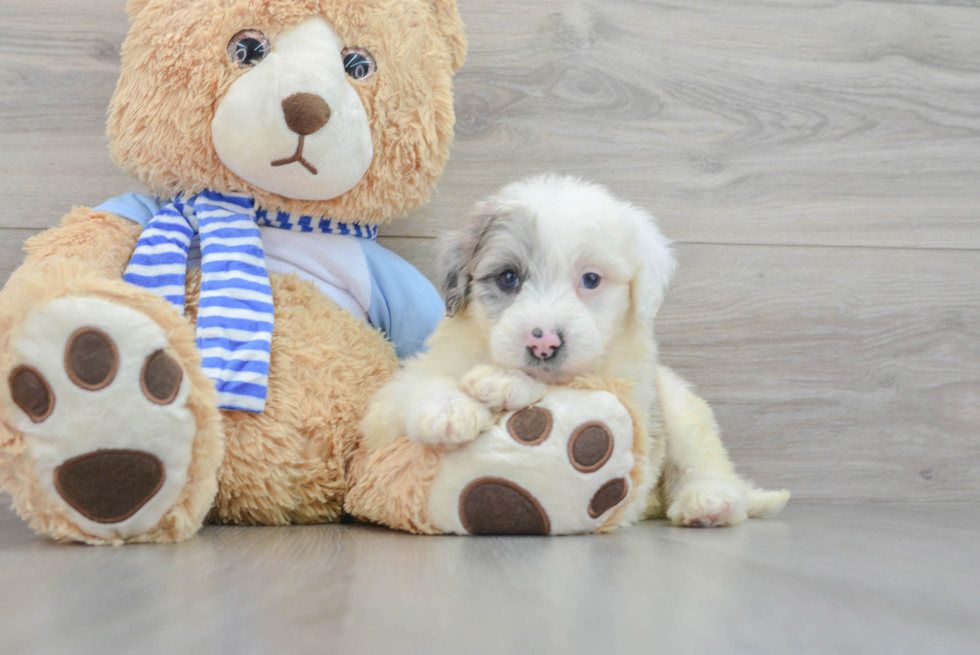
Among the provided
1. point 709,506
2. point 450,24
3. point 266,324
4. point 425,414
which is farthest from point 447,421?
point 450,24

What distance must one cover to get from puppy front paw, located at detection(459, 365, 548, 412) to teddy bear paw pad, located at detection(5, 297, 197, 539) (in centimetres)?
40

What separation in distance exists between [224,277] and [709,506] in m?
0.91

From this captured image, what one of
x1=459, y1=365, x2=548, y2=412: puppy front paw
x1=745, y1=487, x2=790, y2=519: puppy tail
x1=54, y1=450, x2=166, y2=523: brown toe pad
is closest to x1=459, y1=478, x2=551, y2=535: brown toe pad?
x1=459, y1=365, x2=548, y2=412: puppy front paw

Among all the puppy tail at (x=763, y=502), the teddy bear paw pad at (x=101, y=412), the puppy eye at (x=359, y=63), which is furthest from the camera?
the puppy tail at (x=763, y=502)

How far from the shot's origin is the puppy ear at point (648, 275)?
1291 mm

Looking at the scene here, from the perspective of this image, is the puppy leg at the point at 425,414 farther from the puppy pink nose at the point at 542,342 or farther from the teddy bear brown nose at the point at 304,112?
the teddy bear brown nose at the point at 304,112

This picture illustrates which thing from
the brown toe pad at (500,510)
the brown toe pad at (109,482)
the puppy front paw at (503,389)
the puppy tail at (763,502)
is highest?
the puppy front paw at (503,389)

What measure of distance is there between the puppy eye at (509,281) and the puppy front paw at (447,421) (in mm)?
203

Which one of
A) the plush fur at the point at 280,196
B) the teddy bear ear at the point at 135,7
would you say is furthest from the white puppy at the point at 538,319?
the teddy bear ear at the point at 135,7

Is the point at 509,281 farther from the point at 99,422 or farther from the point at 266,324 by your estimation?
the point at 99,422

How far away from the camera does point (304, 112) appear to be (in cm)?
128

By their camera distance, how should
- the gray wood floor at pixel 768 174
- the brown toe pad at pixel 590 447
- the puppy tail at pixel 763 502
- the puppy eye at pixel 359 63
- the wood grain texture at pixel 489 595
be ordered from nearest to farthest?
the wood grain texture at pixel 489 595 → the brown toe pad at pixel 590 447 → the puppy eye at pixel 359 63 → the puppy tail at pixel 763 502 → the gray wood floor at pixel 768 174

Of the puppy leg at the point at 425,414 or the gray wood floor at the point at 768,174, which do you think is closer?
the puppy leg at the point at 425,414

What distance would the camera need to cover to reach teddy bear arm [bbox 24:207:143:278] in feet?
4.20
